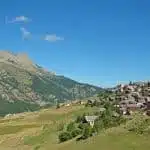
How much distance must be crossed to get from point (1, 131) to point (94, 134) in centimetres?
9028

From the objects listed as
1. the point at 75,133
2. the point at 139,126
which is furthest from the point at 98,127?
the point at 139,126

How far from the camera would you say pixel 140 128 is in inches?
2800

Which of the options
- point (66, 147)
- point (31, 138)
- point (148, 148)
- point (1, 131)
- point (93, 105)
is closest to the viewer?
point (148, 148)

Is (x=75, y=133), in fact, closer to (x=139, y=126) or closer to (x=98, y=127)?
(x=98, y=127)

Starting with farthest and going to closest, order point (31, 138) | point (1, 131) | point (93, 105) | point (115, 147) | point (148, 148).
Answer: point (93, 105) < point (1, 131) < point (31, 138) < point (115, 147) < point (148, 148)

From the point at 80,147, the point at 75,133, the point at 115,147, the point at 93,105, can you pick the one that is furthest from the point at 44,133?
the point at 93,105

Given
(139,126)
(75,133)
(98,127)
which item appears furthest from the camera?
(75,133)

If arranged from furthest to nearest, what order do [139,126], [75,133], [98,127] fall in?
1. [75,133]
2. [98,127]
3. [139,126]

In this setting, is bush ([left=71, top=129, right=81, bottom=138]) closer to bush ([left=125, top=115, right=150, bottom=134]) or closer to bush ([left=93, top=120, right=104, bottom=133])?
bush ([left=93, top=120, right=104, bottom=133])

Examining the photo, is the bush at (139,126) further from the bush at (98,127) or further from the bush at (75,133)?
the bush at (75,133)

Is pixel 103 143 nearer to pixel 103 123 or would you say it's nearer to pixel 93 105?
pixel 103 123

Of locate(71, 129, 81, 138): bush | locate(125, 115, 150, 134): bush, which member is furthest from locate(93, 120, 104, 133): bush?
locate(125, 115, 150, 134): bush

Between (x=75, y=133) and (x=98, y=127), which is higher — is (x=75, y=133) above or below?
below

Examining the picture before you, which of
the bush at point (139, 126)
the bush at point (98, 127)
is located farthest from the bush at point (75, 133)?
the bush at point (139, 126)
